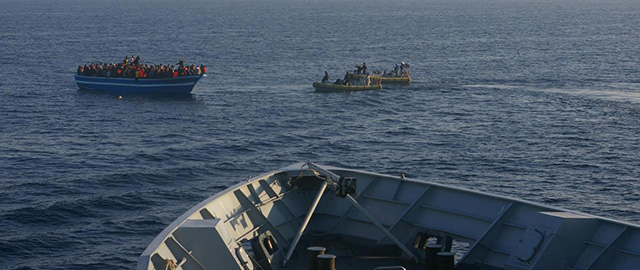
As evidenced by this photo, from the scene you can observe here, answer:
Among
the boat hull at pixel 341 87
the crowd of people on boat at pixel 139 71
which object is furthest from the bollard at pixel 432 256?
the boat hull at pixel 341 87

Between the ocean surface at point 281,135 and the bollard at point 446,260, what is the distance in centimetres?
1641

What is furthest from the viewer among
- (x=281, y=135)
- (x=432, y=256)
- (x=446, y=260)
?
(x=281, y=135)

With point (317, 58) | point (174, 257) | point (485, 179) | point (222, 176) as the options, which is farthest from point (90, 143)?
point (317, 58)

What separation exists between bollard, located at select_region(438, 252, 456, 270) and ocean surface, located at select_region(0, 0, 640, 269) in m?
16.4

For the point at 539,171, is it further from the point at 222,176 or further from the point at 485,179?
the point at 222,176

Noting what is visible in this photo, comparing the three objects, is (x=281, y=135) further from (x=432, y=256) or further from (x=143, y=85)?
(x=432, y=256)

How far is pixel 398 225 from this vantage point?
21406mm

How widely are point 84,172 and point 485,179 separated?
20.9 meters

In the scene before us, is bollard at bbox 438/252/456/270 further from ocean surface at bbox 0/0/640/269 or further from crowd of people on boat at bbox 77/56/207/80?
crowd of people on boat at bbox 77/56/207/80

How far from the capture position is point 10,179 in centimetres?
4544

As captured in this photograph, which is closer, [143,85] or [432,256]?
[432,256]

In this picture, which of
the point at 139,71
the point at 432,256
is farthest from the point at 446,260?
the point at 139,71

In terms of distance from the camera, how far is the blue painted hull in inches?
3063

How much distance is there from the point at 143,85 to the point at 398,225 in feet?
197
